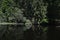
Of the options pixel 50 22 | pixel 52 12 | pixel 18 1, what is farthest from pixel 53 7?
pixel 18 1

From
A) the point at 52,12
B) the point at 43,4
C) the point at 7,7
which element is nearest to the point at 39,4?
the point at 43,4

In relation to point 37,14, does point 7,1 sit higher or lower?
higher

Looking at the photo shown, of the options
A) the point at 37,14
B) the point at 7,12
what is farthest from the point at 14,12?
the point at 37,14

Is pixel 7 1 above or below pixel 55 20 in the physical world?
above

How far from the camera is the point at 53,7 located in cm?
5878

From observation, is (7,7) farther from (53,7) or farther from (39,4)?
(53,7)

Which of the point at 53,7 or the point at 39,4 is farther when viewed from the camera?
the point at 53,7

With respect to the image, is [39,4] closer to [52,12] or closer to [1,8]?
[52,12]

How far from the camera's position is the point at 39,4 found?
180 ft

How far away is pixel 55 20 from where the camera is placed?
56.2 m

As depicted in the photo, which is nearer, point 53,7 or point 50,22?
point 50,22

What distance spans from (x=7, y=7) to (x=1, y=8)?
1959 mm

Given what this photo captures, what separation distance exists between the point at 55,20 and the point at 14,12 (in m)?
11.2

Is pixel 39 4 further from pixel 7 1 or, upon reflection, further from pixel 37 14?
pixel 7 1
